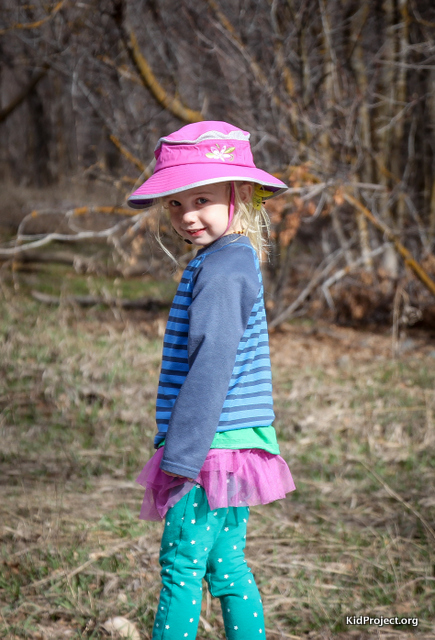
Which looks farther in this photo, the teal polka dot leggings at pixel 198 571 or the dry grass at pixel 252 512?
the dry grass at pixel 252 512

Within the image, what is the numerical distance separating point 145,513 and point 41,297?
6462 mm

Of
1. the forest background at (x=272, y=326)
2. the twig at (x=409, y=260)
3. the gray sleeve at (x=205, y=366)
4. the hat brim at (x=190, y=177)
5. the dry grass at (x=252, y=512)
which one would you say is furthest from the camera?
the twig at (x=409, y=260)

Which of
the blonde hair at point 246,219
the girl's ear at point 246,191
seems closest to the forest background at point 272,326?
the blonde hair at point 246,219

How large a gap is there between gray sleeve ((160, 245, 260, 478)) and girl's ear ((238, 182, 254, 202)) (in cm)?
31

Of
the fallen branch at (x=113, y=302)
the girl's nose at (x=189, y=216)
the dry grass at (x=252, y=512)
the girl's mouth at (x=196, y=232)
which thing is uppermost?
the fallen branch at (x=113, y=302)

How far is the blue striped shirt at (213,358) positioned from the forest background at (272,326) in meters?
0.43

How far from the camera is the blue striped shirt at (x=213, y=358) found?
1845 mm

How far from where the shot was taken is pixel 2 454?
402 centimetres

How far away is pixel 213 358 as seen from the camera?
1.86 meters

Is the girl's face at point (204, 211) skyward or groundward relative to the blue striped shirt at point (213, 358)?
skyward

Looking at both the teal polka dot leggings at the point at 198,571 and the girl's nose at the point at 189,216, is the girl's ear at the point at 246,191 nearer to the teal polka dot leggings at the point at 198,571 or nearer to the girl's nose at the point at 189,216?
the girl's nose at the point at 189,216

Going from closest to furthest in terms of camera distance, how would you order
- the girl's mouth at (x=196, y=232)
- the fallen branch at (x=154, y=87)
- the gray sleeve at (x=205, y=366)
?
the gray sleeve at (x=205, y=366)
the girl's mouth at (x=196, y=232)
the fallen branch at (x=154, y=87)

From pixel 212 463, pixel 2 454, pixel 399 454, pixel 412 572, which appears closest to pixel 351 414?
pixel 399 454

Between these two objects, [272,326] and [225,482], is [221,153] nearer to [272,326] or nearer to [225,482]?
[225,482]
